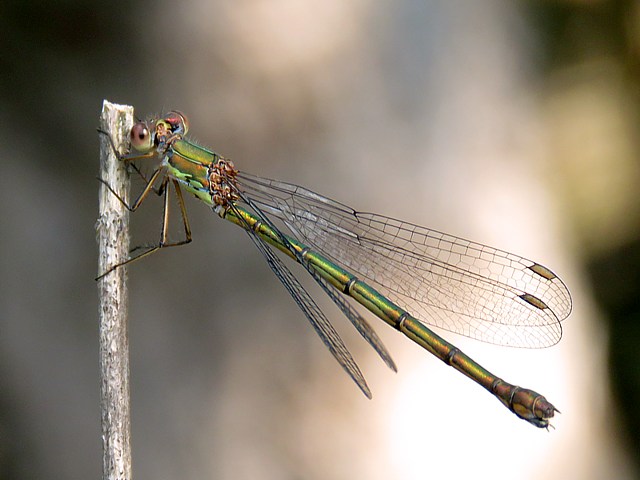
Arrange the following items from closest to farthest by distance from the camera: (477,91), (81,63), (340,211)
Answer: (340,211)
(81,63)
(477,91)

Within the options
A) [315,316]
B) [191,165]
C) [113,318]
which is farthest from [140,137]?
[315,316]

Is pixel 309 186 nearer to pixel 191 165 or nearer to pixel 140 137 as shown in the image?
pixel 191 165

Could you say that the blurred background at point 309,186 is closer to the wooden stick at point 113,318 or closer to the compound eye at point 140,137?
the compound eye at point 140,137

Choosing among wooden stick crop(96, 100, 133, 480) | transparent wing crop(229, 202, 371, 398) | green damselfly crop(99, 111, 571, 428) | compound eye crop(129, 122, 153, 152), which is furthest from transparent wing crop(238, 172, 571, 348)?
wooden stick crop(96, 100, 133, 480)

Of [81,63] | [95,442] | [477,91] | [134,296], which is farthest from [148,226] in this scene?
[477,91]

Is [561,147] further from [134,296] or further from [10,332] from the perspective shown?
[10,332]

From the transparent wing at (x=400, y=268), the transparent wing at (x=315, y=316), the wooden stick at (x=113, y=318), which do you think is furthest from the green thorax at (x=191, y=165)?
the wooden stick at (x=113, y=318)
